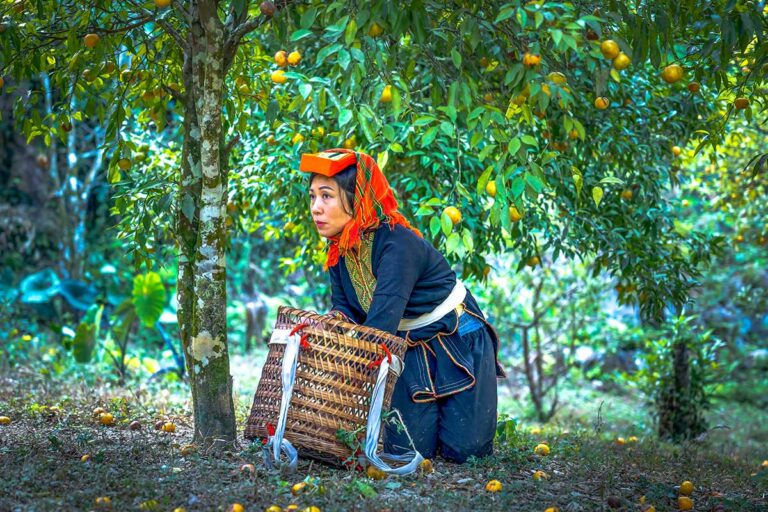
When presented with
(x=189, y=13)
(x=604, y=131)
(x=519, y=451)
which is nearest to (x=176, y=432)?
(x=519, y=451)

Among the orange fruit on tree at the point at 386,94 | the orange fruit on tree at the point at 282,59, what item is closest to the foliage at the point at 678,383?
the orange fruit on tree at the point at 386,94

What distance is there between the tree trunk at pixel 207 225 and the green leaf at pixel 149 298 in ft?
11.4

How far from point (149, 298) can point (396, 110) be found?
4.53 m

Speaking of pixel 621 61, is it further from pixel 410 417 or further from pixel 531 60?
pixel 410 417

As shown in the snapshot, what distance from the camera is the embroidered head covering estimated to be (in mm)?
3158

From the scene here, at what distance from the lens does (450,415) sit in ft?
11.2

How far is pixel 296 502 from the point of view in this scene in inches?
102

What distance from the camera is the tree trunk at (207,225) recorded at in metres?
3.17

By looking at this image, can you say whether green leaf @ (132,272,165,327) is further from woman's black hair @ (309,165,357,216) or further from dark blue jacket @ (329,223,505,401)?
woman's black hair @ (309,165,357,216)

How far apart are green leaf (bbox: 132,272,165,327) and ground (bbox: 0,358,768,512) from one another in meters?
2.07

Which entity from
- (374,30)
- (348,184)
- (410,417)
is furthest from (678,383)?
(374,30)

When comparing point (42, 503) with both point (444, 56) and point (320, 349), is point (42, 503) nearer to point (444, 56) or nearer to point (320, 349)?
point (320, 349)

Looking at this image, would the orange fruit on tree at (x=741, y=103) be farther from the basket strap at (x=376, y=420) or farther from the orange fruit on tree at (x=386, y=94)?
the basket strap at (x=376, y=420)

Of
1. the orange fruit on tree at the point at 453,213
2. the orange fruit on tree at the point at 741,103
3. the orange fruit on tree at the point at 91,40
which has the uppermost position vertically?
the orange fruit on tree at the point at 91,40
